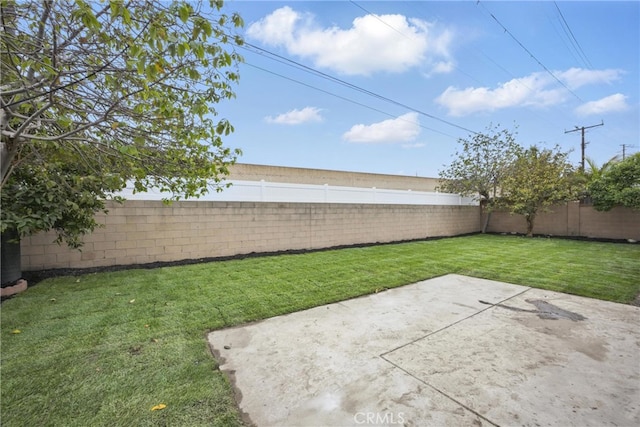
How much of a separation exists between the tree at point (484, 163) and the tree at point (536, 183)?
0.40 m

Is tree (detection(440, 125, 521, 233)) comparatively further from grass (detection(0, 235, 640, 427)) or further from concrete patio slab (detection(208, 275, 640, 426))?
concrete patio slab (detection(208, 275, 640, 426))

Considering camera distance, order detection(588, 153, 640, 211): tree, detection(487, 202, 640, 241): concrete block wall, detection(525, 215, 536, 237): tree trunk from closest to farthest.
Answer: detection(588, 153, 640, 211): tree → detection(487, 202, 640, 241): concrete block wall → detection(525, 215, 536, 237): tree trunk

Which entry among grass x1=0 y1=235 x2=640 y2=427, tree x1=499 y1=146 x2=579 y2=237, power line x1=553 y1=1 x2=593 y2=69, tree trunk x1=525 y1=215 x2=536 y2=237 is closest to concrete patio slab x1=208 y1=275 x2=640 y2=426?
grass x1=0 y1=235 x2=640 y2=427

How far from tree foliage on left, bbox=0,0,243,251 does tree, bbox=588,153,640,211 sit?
11910 millimetres

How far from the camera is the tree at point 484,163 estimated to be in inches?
476

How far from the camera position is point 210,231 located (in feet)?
21.1

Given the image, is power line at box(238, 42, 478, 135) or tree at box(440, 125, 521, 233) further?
tree at box(440, 125, 521, 233)

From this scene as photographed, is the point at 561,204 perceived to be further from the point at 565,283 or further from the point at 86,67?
the point at 86,67

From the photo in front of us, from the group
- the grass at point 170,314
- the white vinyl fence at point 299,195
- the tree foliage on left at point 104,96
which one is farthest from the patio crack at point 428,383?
the white vinyl fence at point 299,195

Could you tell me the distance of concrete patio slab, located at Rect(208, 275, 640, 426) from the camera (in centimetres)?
180

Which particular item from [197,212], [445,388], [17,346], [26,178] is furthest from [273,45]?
[445,388]

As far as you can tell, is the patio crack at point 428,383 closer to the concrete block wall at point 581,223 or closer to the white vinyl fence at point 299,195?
the white vinyl fence at point 299,195

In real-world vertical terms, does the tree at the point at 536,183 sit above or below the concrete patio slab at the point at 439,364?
above

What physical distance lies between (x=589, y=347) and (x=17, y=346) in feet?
17.3
